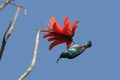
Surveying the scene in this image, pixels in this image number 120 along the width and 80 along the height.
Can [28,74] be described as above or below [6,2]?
below

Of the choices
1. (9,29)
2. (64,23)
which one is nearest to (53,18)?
(64,23)

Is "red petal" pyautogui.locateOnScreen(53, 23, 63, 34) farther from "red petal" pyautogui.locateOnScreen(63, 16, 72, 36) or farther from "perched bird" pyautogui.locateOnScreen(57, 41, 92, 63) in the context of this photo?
"perched bird" pyautogui.locateOnScreen(57, 41, 92, 63)

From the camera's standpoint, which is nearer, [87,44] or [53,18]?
[87,44]

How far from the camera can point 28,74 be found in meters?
2.08

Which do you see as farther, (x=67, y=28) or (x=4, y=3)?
(x=67, y=28)

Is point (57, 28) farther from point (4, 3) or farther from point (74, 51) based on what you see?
point (4, 3)

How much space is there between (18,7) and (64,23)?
0.36 metres

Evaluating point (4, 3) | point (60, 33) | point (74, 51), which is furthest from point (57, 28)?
point (4, 3)

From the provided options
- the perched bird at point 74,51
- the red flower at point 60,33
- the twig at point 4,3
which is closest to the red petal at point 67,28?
the red flower at point 60,33

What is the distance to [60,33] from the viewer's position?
2.73 metres

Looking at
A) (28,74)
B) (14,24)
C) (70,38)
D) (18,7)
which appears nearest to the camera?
(28,74)

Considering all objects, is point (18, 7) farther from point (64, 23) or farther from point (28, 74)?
point (28, 74)

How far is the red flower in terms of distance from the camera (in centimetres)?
269

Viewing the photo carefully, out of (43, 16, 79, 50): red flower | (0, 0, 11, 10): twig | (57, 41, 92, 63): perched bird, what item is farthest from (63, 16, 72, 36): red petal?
(0, 0, 11, 10): twig
